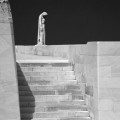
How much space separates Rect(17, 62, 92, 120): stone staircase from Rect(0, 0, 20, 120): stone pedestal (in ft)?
2.52

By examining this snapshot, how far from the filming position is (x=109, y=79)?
9211 millimetres

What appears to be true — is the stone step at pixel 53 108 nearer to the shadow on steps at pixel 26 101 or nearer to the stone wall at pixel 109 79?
the shadow on steps at pixel 26 101

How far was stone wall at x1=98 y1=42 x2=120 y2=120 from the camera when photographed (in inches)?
361

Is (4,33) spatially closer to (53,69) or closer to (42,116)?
(42,116)

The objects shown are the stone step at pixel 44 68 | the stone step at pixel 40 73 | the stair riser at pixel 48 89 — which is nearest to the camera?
the stair riser at pixel 48 89

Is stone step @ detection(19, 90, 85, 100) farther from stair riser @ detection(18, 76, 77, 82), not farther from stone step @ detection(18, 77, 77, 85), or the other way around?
stair riser @ detection(18, 76, 77, 82)

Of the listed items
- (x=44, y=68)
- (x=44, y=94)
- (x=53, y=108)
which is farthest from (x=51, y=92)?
(x=44, y=68)

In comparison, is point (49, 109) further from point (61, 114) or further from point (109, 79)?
point (109, 79)

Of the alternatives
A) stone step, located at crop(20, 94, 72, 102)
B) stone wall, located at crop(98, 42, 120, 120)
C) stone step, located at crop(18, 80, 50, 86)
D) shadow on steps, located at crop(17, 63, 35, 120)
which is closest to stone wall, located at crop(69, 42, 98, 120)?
stone wall, located at crop(98, 42, 120, 120)

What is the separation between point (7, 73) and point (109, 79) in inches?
85.6

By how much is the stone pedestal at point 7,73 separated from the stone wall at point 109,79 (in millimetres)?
1815

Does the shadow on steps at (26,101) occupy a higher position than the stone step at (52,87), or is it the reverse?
the stone step at (52,87)

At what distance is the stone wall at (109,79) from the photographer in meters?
9.18

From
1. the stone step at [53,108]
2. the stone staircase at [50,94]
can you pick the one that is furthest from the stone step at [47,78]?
the stone step at [53,108]
